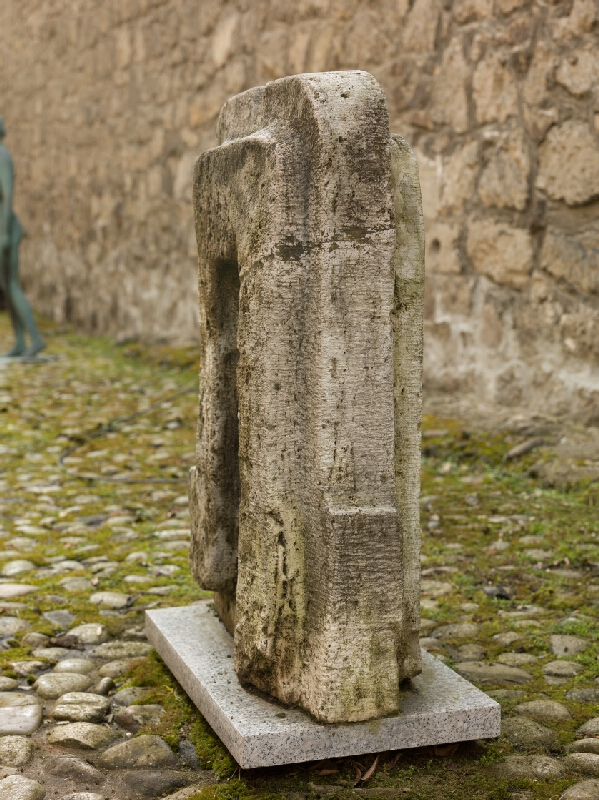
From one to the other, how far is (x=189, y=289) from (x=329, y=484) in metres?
5.97

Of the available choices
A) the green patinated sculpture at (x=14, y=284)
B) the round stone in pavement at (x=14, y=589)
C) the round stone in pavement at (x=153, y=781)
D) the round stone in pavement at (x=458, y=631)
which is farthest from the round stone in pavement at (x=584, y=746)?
the green patinated sculpture at (x=14, y=284)

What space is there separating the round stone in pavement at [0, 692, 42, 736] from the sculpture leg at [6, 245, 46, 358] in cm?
642

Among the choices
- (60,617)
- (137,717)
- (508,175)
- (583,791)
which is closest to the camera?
(583,791)

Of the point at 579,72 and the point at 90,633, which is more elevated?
the point at 579,72

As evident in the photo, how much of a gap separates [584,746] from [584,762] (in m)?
0.08

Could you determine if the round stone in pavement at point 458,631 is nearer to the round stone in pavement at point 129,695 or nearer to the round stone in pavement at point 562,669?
the round stone in pavement at point 562,669

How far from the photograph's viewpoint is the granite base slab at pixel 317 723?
1.96m

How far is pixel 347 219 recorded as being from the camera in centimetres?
196

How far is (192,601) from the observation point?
310 cm

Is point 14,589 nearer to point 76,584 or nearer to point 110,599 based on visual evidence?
point 76,584

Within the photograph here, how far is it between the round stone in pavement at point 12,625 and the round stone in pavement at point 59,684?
0.35 meters

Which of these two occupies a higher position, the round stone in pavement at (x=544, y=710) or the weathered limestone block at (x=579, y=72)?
the weathered limestone block at (x=579, y=72)

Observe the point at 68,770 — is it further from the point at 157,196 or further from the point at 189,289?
the point at 157,196

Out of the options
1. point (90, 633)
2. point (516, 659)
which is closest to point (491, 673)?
point (516, 659)
